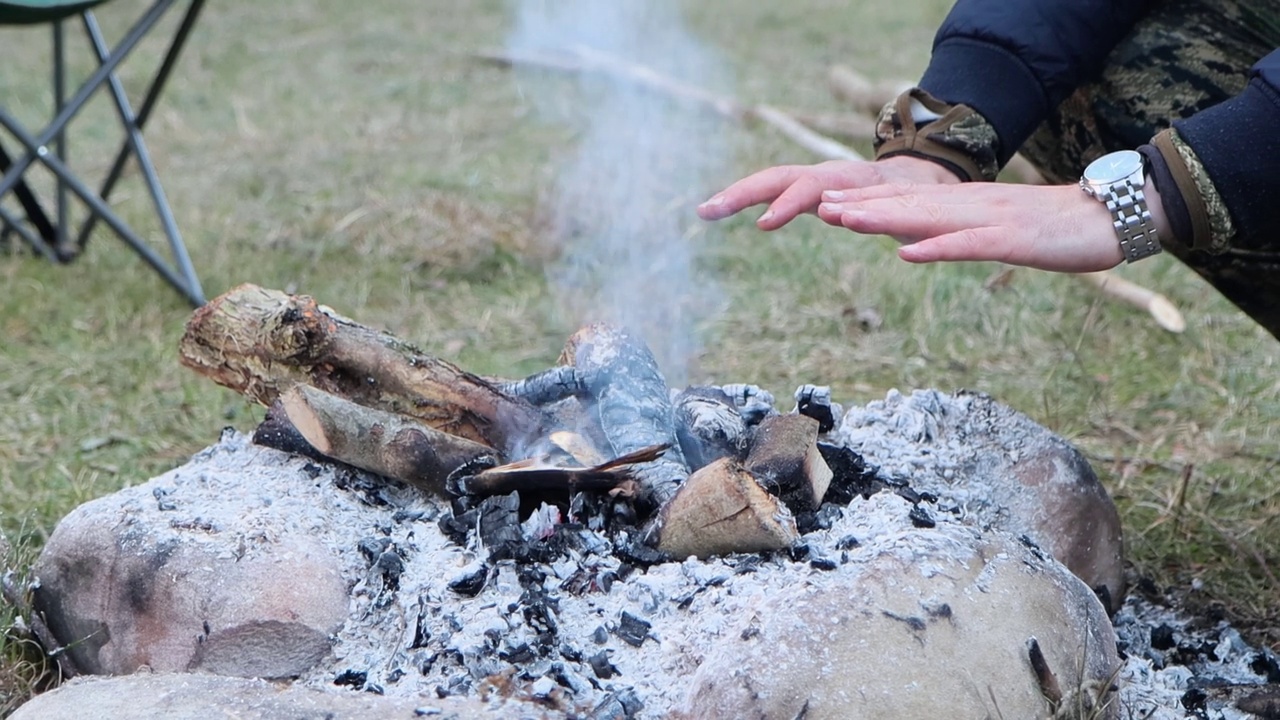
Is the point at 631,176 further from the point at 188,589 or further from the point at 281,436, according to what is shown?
the point at 188,589

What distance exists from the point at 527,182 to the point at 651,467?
345cm

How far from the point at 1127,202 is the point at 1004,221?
0.20 meters

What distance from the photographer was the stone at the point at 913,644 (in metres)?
1.37

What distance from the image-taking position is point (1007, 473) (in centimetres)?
198

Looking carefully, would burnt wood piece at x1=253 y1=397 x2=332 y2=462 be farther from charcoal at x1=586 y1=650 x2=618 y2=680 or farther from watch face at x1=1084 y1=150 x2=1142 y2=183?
watch face at x1=1084 y1=150 x2=1142 y2=183

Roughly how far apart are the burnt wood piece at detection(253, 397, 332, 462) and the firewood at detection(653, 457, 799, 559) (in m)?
0.65

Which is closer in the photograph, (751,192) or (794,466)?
(794,466)

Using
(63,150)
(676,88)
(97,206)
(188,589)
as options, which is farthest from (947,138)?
(676,88)

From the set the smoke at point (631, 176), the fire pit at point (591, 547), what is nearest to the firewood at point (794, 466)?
the fire pit at point (591, 547)

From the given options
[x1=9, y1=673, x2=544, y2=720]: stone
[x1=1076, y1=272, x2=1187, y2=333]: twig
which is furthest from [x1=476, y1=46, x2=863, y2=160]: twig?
[x1=9, y1=673, x2=544, y2=720]: stone

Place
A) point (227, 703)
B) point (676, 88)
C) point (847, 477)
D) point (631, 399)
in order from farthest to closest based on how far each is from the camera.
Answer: point (676, 88) → point (631, 399) → point (847, 477) → point (227, 703)

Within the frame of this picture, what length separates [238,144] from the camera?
587 cm

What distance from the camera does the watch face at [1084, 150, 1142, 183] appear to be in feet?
5.24

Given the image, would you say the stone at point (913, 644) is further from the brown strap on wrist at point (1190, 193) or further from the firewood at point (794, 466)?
the brown strap on wrist at point (1190, 193)
